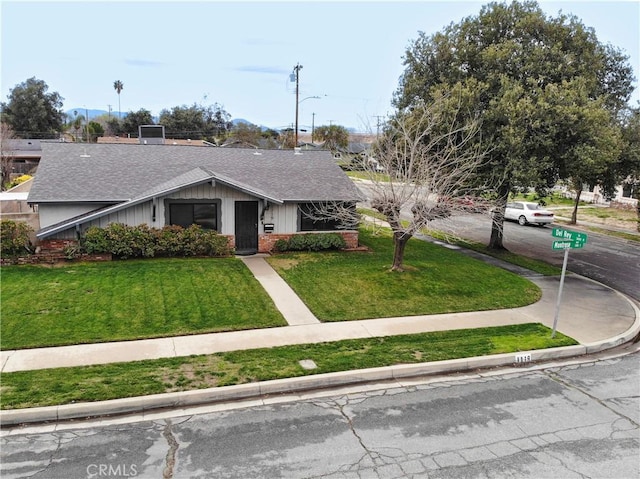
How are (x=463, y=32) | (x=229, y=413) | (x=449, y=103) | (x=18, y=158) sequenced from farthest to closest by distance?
(x=18, y=158) → (x=463, y=32) → (x=449, y=103) → (x=229, y=413)

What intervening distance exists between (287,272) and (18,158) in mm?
45730

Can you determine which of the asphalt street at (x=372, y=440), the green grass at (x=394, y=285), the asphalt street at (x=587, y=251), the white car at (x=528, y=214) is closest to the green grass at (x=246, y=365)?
the asphalt street at (x=372, y=440)

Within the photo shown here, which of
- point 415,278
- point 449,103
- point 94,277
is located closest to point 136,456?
point 94,277

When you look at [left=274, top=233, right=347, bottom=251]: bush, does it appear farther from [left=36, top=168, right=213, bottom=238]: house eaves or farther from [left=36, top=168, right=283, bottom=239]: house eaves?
[left=36, top=168, right=213, bottom=238]: house eaves

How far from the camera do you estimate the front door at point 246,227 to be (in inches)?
753

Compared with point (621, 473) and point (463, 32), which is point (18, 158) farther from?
point (621, 473)

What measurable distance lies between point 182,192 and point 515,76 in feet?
43.5

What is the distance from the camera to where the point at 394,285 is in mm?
15578

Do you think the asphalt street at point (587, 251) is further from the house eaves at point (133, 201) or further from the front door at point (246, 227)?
the house eaves at point (133, 201)

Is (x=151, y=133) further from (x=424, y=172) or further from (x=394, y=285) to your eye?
(x=394, y=285)

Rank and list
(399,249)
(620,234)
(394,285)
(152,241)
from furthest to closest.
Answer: (620,234)
(152,241)
(399,249)
(394,285)

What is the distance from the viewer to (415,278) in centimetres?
1638

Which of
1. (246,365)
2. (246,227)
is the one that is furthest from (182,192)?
(246,365)

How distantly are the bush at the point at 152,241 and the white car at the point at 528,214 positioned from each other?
66.1ft
